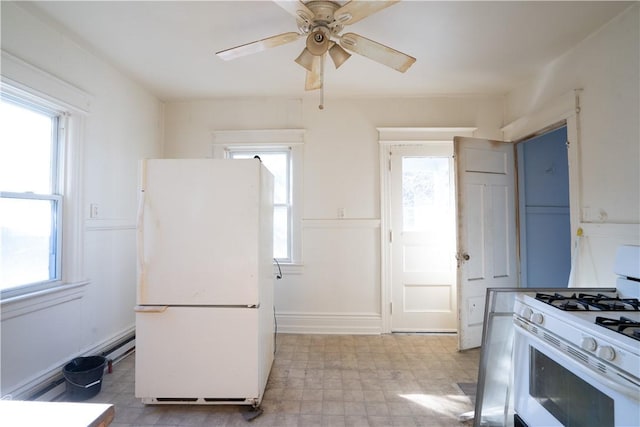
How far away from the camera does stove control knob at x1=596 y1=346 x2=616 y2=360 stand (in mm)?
1026

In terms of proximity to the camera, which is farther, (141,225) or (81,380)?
(81,380)

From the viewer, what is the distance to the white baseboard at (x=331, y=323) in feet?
10.4

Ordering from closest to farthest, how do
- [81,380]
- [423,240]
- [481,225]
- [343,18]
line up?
[343,18]
[81,380]
[481,225]
[423,240]

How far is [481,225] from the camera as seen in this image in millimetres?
2828

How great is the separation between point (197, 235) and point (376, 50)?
1.57 m

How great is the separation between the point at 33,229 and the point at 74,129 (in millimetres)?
786

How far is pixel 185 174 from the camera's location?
1.84 m

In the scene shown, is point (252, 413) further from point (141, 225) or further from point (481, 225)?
point (481, 225)

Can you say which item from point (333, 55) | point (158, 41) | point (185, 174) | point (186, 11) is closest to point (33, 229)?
point (185, 174)

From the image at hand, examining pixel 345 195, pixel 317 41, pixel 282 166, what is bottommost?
pixel 345 195

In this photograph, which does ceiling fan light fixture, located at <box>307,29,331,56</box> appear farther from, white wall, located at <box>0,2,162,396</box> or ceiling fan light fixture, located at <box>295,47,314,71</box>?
white wall, located at <box>0,2,162,396</box>

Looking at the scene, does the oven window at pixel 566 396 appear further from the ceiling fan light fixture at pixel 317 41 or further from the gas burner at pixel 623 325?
the ceiling fan light fixture at pixel 317 41

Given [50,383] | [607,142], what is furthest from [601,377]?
[50,383]

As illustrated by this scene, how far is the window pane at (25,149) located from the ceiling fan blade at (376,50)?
2.13 m
